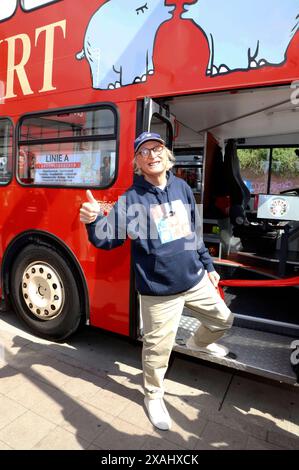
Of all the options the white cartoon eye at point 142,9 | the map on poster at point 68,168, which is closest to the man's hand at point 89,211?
the map on poster at point 68,168

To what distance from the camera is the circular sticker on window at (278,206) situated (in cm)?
383

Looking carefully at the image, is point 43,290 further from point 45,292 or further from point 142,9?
point 142,9

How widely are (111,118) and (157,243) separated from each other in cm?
121

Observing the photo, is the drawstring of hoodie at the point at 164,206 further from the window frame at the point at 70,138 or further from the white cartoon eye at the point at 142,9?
the white cartoon eye at the point at 142,9

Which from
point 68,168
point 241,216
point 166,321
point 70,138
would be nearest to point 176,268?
point 166,321

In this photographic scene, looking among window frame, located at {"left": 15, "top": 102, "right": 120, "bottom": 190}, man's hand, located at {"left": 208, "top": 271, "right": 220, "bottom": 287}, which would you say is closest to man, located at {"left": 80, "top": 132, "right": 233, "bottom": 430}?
man's hand, located at {"left": 208, "top": 271, "right": 220, "bottom": 287}

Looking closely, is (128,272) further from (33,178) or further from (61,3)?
(61,3)

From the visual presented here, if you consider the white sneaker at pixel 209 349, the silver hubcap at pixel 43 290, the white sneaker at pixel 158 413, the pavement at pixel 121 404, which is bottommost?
the pavement at pixel 121 404

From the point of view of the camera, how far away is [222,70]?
2.23m

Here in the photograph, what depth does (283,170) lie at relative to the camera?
5340 millimetres

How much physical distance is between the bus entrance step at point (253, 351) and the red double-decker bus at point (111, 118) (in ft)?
0.05

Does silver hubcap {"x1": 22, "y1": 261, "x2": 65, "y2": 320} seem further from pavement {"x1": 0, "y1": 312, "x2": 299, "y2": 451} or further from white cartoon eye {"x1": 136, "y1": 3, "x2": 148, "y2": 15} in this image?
white cartoon eye {"x1": 136, "y1": 3, "x2": 148, "y2": 15}

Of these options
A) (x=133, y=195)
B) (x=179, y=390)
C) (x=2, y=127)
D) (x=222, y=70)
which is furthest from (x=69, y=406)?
(x=2, y=127)

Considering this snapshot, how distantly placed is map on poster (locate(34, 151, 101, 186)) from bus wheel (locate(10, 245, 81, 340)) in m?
0.68
